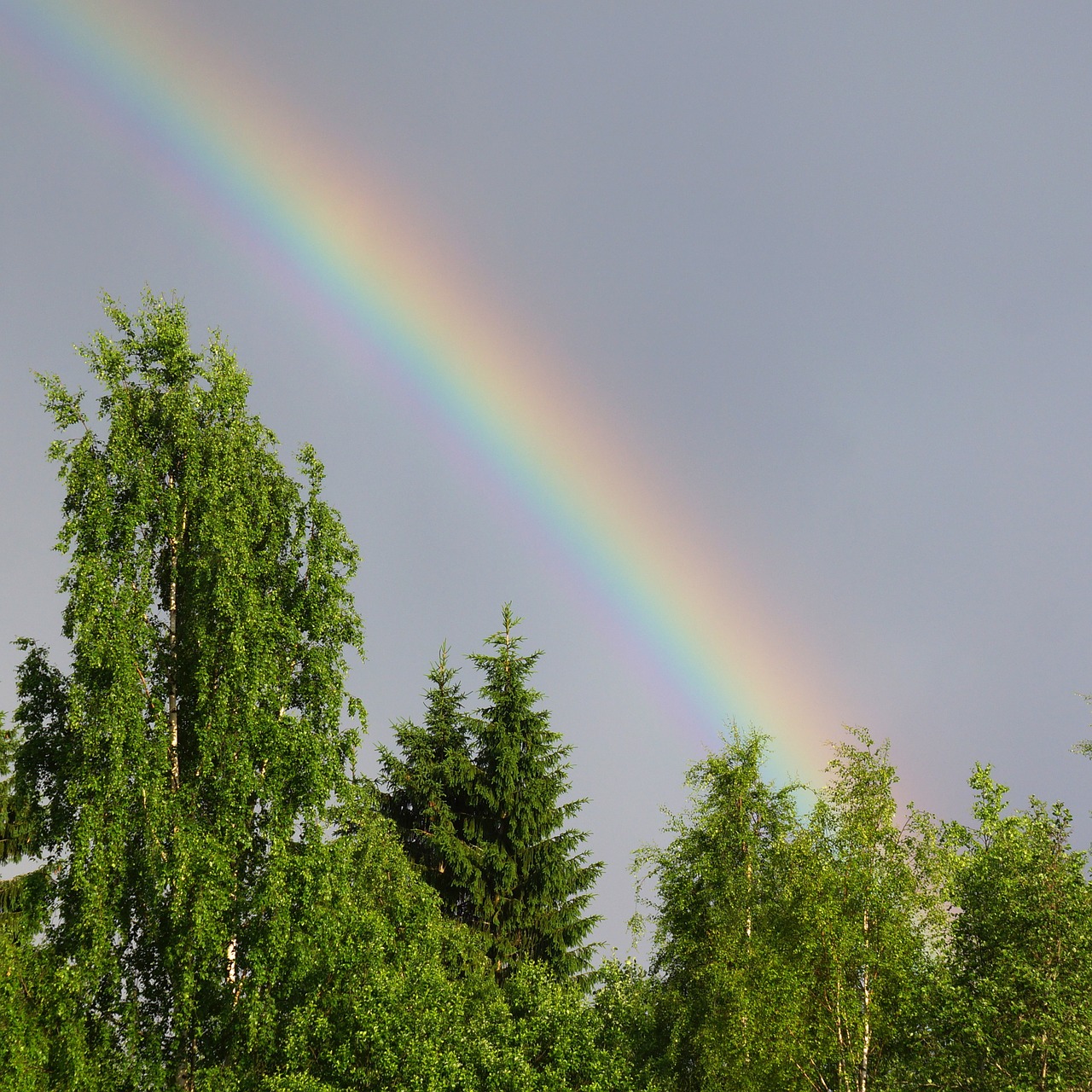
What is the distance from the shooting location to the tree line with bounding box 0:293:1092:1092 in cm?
1869

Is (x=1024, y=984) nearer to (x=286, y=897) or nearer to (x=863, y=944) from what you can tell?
(x=863, y=944)

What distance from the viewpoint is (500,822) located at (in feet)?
115

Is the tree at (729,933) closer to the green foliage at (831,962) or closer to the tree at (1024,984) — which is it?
the green foliage at (831,962)

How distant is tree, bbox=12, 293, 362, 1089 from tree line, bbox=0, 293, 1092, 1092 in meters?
0.06

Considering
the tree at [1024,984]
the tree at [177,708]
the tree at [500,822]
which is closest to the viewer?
the tree at [1024,984]

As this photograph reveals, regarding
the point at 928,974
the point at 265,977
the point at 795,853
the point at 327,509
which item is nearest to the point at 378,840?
the point at 265,977

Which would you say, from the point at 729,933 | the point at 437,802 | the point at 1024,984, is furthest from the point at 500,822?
the point at 1024,984

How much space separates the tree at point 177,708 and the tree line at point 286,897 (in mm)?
62

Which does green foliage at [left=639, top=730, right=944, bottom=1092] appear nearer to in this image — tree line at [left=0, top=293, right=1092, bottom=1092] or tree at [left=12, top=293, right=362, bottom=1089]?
tree line at [left=0, top=293, right=1092, bottom=1092]

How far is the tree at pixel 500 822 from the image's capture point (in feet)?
110

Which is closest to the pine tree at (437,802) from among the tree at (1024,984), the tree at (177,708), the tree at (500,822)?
the tree at (500,822)

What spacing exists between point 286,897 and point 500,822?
15297 millimetres

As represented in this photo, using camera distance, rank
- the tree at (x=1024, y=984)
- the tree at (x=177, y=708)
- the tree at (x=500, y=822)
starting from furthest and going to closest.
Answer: the tree at (x=500, y=822) → the tree at (x=177, y=708) → the tree at (x=1024, y=984)

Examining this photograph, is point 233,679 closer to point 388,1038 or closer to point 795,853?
point 388,1038
